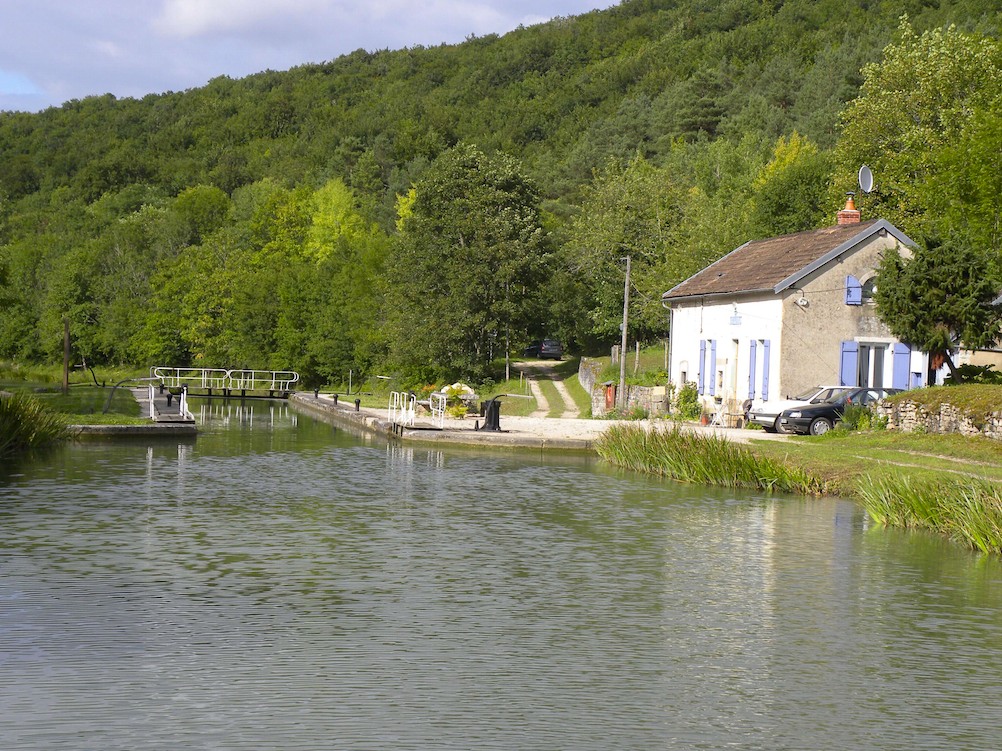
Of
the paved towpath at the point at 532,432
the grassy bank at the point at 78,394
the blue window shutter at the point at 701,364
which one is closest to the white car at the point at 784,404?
the paved towpath at the point at 532,432

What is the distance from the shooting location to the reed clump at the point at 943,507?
65.6ft

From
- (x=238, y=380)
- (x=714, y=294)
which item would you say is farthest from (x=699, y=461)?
(x=238, y=380)

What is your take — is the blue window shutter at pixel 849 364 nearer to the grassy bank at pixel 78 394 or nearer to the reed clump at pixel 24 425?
the grassy bank at pixel 78 394

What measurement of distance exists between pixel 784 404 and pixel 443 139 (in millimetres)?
107754

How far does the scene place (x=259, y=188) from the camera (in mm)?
130250

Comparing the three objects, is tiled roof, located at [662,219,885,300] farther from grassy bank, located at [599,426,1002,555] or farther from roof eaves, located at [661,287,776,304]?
grassy bank, located at [599,426,1002,555]

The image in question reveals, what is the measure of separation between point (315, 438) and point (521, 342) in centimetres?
2560

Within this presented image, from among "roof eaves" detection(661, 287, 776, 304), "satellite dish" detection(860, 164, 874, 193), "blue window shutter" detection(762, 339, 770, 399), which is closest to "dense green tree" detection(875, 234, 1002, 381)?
"roof eaves" detection(661, 287, 776, 304)

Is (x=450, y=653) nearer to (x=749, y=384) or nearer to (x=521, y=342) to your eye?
(x=749, y=384)

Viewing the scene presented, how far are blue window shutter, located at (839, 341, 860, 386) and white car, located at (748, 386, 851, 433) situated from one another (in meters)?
2.28

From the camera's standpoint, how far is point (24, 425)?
32.8 meters

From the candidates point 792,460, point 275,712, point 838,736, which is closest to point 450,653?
point 275,712

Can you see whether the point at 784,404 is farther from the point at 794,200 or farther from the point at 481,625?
the point at 481,625

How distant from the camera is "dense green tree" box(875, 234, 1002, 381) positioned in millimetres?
34188
